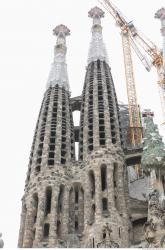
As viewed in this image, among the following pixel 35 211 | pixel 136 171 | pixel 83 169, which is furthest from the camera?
pixel 136 171

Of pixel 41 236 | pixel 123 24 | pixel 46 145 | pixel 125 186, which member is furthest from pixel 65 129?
pixel 123 24

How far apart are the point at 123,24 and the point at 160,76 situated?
10.6m

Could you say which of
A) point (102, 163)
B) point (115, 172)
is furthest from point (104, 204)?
point (102, 163)

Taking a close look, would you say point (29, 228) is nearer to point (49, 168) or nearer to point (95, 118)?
point (49, 168)

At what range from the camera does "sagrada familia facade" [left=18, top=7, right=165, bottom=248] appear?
37688 mm

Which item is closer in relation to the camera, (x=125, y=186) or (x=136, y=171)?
(x=125, y=186)

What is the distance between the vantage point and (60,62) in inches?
2291

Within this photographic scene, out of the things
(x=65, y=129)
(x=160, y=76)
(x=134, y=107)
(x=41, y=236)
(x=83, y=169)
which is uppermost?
(x=160, y=76)

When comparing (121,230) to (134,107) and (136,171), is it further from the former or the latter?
(134,107)

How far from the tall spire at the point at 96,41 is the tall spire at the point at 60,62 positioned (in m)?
3.22

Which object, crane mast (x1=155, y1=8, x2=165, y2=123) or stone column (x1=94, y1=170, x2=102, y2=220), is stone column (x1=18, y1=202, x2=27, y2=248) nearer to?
stone column (x1=94, y1=170, x2=102, y2=220)

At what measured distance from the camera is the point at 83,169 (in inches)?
1703

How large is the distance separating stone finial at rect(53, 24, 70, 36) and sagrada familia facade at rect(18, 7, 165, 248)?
14.9 meters

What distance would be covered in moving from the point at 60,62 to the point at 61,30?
814cm
